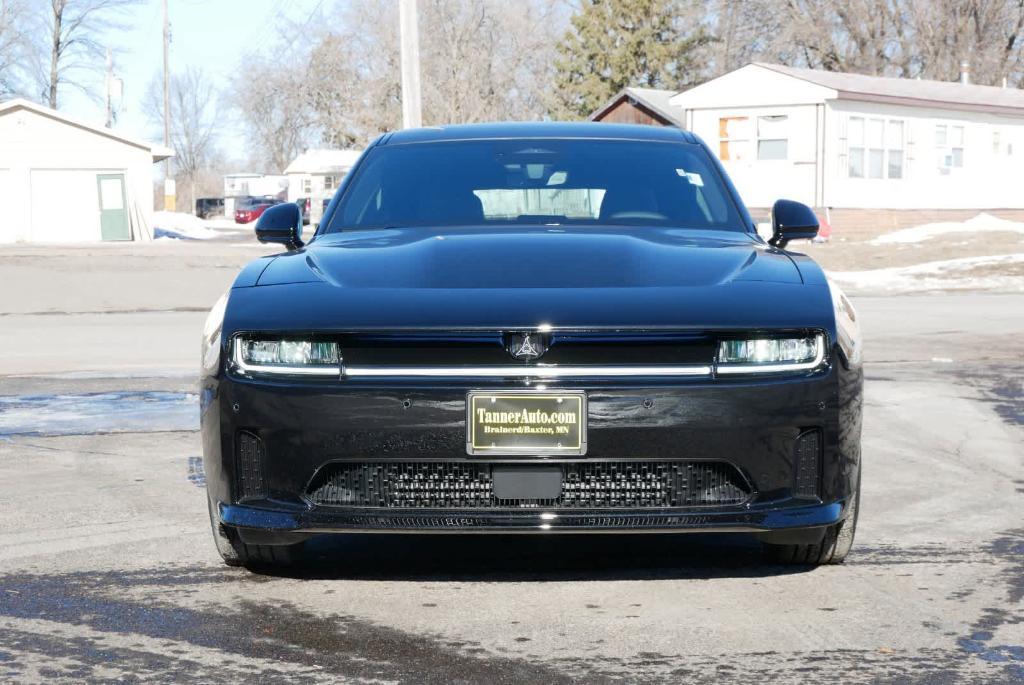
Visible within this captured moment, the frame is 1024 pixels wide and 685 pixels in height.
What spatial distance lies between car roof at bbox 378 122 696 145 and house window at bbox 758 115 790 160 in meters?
34.4

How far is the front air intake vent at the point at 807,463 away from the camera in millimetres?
4676

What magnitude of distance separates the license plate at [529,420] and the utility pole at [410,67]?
18.0 m

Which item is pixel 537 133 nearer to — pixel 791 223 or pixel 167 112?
pixel 791 223

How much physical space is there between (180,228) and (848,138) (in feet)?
107

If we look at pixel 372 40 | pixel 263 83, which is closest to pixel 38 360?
pixel 372 40

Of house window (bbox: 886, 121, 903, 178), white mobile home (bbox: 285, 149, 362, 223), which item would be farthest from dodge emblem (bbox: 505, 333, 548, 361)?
white mobile home (bbox: 285, 149, 362, 223)

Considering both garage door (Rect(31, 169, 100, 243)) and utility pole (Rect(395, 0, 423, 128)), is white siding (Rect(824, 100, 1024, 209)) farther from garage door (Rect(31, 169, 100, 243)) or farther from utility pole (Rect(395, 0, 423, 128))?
garage door (Rect(31, 169, 100, 243))

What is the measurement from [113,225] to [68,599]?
45.0m

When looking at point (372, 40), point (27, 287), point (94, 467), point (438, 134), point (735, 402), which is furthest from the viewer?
point (372, 40)

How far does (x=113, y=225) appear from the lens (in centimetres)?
4841

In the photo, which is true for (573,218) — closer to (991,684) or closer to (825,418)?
(825,418)

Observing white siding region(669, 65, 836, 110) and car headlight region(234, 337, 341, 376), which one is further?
white siding region(669, 65, 836, 110)

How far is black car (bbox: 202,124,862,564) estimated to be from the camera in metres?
4.55

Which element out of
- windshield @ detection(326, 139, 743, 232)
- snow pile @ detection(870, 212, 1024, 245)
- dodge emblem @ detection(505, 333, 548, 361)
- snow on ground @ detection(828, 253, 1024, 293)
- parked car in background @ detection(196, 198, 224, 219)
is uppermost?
windshield @ detection(326, 139, 743, 232)
